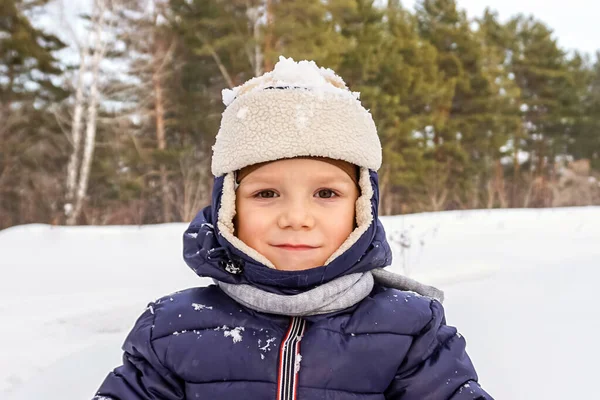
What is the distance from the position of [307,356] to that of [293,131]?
72 centimetres

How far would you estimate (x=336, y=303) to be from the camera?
1.47m

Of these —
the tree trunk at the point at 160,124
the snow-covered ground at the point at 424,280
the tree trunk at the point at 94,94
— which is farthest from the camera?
the tree trunk at the point at 160,124

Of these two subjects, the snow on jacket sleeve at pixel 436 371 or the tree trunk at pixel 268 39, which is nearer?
the snow on jacket sleeve at pixel 436 371

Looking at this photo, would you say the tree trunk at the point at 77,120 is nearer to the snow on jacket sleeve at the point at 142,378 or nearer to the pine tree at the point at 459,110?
the snow on jacket sleeve at the point at 142,378

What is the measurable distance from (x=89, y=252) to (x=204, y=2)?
452 inches

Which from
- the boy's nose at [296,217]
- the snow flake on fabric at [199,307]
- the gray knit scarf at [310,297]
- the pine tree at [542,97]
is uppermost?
the pine tree at [542,97]

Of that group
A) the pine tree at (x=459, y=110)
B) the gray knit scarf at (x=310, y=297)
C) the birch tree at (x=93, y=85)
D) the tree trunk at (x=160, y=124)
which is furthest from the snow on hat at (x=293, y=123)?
the pine tree at (x=459, y=110)

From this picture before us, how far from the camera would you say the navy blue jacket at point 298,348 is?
1388 mm

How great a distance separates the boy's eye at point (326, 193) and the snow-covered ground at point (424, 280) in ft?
3.76

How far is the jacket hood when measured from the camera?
1.45 m

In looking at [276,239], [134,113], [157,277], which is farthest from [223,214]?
[134,113]

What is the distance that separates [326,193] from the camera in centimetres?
152

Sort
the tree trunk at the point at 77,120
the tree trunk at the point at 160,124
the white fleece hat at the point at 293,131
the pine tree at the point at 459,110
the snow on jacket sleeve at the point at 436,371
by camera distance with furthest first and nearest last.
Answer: the pine tree at the point at 459,110, the tree trunk at the point at 160,124, the tree trunk at the point at 77,120, the white fleece hat at the point at 293,131, the snow on jacket sleeve at the point at 436,371

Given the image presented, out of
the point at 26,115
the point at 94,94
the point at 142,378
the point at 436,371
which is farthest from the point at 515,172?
the point at 142,378
